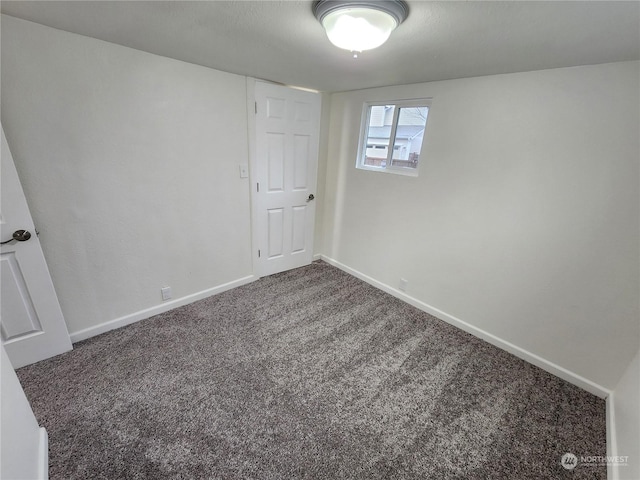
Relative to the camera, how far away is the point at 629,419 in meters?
1.41

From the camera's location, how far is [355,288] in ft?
9.78

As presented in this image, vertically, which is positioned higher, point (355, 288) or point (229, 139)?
point (229, 139)

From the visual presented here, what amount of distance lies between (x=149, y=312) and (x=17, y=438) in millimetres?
1280

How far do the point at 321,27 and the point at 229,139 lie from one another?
1359 mm

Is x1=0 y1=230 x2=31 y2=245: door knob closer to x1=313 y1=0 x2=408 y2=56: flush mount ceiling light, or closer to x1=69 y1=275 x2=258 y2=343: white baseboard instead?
x1=69 y1=275 x2=258 y2=343: white baseboard

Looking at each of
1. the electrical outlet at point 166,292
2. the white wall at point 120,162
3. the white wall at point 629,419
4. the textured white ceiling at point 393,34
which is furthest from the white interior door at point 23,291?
the white wall at point 629,419

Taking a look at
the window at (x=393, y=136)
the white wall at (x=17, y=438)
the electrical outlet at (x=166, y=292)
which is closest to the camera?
the white wall at (x=17, y=438)

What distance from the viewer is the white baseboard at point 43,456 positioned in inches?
46.0

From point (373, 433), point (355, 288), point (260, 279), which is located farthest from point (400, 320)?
point (260, 279)

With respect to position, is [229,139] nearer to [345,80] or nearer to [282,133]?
[282,133]

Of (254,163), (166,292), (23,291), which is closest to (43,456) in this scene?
(23,291)

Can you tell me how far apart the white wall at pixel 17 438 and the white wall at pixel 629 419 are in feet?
8.14

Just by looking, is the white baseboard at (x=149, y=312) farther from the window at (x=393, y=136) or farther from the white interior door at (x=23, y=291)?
the window at (x=393, y=136)

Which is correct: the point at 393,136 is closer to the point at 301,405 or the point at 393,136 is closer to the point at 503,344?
the point at 503,344
